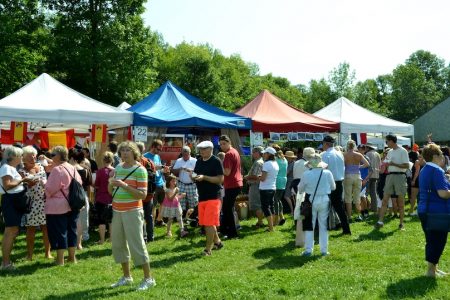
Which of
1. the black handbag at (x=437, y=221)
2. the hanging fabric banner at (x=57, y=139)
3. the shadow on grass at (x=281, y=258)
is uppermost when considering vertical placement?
the hanging fabric banner at (x=57, y=139)

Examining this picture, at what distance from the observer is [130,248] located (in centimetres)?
582

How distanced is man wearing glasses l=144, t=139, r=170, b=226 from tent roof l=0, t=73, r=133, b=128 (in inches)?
44.3

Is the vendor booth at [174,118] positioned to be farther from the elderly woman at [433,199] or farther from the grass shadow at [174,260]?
the elderly woman at [433,199]

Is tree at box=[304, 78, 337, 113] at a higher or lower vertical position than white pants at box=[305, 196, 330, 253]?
higher

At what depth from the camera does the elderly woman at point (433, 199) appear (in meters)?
5.82

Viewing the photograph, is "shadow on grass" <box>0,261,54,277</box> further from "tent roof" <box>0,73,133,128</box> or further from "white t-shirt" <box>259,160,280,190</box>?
"white t-shirt" <box>259,160,280,190</box>

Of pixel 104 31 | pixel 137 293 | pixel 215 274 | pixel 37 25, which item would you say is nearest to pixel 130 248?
pixel 137 293

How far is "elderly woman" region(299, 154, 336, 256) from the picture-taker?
295 inches

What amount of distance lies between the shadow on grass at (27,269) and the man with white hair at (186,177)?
3.25m

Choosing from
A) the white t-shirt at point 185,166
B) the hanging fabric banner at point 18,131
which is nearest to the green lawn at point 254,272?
the white t-shirt at point 185,166

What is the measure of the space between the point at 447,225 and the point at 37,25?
89.2 feet

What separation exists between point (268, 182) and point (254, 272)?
10.4 ft

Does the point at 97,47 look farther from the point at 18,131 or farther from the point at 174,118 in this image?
the point at 18,131

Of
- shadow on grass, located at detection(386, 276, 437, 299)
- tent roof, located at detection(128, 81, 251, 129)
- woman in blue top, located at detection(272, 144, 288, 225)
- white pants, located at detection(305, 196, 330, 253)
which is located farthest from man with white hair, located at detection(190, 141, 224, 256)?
tent roof, located at detection(128, 81, 251, 129)
